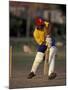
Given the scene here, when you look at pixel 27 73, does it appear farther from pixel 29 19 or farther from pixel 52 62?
pixel 29 19

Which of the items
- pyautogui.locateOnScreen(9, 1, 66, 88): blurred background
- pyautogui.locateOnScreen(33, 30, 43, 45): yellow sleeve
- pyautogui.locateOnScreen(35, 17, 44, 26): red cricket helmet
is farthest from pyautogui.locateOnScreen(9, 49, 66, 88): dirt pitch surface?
pyautogui.locateOnScreen(35, 17, 44, 26): red cricket helmet

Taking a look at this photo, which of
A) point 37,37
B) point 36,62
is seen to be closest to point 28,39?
point 37,37

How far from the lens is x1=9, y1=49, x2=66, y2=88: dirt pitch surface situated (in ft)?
7.74

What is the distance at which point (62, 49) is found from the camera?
2.45 meters

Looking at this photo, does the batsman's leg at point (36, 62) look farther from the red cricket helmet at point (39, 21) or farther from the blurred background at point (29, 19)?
the red cricket helmet at point (39, 21)

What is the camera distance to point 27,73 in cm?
240

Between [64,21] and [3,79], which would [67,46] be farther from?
[3,79]

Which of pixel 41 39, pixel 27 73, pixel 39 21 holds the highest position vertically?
pixel 39 21

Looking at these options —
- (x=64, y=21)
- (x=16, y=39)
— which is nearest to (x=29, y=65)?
(x=16, y=39)

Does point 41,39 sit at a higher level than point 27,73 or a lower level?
higher

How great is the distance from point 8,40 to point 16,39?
70mm

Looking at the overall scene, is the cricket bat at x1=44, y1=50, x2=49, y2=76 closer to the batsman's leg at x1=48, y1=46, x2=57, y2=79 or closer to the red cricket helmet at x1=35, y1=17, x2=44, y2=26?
the batsman's leg at x1=48, y1=46, x2=57, y2=79

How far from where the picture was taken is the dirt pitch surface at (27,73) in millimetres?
2359

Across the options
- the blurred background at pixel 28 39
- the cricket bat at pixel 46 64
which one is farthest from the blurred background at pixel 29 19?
the cricket bat at pixel 46 64
